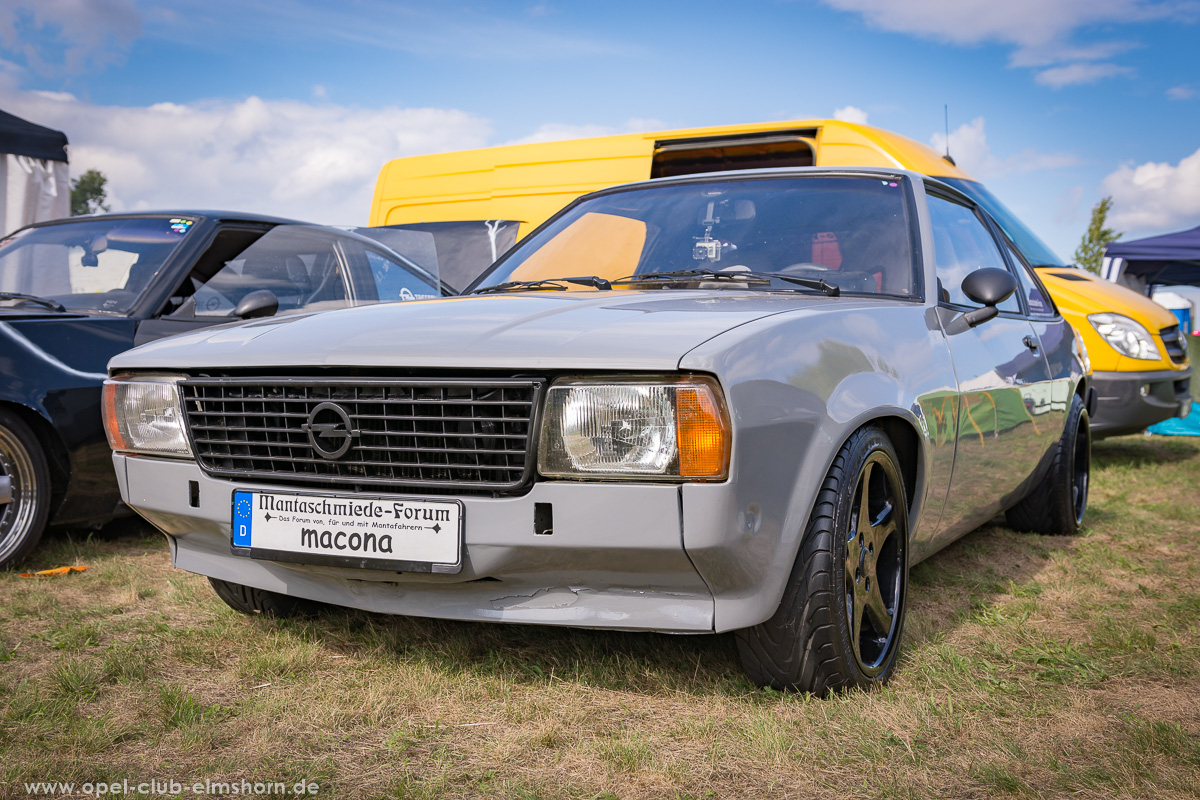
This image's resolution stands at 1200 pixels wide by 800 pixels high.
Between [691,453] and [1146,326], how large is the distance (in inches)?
241

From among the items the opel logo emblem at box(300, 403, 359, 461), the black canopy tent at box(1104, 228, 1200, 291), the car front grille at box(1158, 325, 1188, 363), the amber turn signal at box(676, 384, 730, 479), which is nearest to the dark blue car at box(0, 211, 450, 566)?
the opel logo emblem at box(300, 403, 359, 461)

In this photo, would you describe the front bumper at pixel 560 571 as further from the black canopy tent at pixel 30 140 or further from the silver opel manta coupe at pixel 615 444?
the black canopy tent at pixel 30 140

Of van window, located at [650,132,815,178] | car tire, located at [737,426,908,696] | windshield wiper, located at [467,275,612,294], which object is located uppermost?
van window, located at [650,132,815,178]

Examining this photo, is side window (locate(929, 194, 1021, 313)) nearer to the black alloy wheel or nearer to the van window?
the black alloy wheel

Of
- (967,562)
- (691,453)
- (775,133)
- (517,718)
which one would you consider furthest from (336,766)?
(775,133)

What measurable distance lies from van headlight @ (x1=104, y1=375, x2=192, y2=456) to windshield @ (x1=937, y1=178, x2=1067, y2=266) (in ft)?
18.7

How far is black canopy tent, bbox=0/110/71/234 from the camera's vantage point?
9562mm

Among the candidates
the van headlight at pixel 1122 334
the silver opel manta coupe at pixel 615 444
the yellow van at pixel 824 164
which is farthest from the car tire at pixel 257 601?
the van headlight at pixel 1122 334

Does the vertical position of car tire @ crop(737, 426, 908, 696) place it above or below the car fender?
below

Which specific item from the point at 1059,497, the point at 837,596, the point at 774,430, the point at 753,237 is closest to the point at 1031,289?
the point at 1059,497

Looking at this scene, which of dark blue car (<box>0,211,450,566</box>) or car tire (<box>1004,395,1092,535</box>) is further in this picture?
car tire (<box>1004,395,1092,535</box>)

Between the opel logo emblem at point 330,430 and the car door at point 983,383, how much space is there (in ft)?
5.97

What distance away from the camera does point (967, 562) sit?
13.6ft

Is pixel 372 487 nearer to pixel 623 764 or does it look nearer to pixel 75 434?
pixel 623 764
